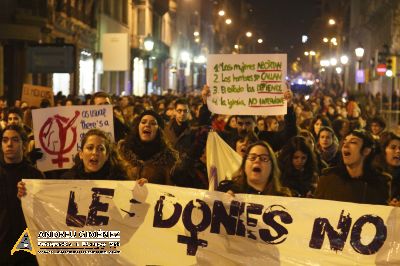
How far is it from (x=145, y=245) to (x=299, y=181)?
1776 millimetres

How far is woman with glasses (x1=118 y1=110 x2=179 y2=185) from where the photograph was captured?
7.04 m

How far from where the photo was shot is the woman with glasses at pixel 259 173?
19.0 ft

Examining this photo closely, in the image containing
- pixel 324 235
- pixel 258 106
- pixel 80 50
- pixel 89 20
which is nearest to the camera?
pixel 324 235

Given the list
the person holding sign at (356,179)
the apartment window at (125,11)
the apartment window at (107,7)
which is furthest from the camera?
the apartment window at (125,11)

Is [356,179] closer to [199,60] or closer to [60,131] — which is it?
[60,131]

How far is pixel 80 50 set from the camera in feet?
111

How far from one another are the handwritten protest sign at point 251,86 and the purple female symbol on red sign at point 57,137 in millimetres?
1522

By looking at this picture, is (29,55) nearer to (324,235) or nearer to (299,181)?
(299,181)

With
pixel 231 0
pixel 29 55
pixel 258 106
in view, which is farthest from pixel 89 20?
pixel 231 0

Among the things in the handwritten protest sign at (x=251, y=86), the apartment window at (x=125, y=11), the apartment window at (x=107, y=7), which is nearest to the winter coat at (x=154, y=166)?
the handwritten protest sign at (x=251, y=86)

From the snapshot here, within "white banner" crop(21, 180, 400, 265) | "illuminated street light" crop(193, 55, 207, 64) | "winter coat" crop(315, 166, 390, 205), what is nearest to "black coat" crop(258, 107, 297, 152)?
"winter coat" crop(315, 166, 390, 205)

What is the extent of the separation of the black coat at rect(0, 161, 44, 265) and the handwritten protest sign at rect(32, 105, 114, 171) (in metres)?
1.45

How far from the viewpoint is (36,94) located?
15.1 m

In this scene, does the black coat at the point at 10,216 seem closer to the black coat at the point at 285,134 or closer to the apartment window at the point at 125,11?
the black coat at the point at 285,134
